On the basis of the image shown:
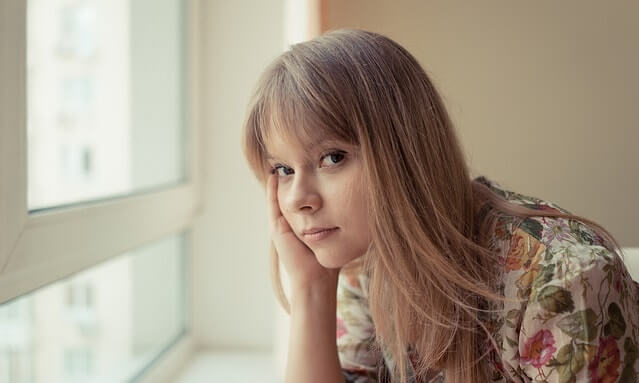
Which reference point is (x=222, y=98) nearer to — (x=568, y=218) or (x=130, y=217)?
(x=130, y=217)

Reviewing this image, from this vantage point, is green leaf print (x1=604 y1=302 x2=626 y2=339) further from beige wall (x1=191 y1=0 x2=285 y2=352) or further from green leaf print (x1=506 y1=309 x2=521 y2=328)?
beige wall (x1=191 y1=0 x2=285 y2=352)

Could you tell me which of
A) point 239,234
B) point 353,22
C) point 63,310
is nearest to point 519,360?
point 353,22

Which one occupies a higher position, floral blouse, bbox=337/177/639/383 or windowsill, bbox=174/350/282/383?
floral blouse, bbox=337/177/639/383

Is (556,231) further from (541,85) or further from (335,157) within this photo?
(541,85)

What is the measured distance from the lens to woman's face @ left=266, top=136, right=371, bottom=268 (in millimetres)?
924

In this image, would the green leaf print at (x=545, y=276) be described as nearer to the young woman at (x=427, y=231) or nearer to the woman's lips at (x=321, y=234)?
the young woman at (x=427, y=231)

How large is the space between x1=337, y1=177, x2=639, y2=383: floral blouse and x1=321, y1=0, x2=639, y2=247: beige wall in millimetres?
302

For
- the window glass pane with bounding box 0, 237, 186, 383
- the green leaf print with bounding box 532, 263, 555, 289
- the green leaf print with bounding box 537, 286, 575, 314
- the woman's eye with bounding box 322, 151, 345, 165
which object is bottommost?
the window glass pane with bounding box 0, 237, 186, 383

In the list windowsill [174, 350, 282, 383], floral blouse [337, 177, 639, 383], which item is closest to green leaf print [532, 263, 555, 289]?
floral blouse [337, 177, 639, 383]

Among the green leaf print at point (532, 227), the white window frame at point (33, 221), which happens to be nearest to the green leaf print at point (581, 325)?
the green leaf print at point (532, 227)

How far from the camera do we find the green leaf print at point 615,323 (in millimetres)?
829

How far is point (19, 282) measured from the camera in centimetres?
96

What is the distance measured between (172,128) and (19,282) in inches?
36.0

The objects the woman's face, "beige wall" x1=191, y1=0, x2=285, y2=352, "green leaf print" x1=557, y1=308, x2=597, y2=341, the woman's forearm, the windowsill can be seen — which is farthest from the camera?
"beige wall" x1=191, y1=0, x2=285, y2=352
